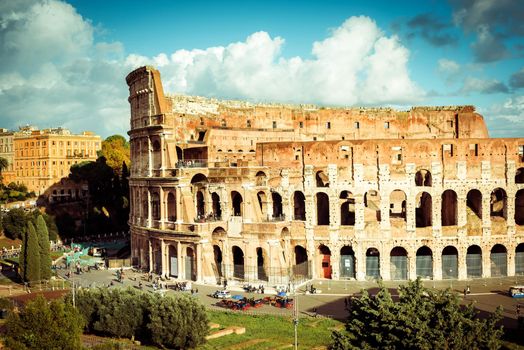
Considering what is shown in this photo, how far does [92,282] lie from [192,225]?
31.7 ft

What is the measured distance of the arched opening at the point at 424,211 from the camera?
49397 millimetres

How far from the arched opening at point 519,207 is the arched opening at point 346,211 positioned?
48.0 ft

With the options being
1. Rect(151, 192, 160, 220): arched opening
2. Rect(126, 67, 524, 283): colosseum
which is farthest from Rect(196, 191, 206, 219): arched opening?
Rect(151, 192, 160, 220): arched opening

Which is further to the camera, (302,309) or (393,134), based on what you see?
(393,134)

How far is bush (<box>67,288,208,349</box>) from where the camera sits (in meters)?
30.9

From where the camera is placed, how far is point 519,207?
5056 cm

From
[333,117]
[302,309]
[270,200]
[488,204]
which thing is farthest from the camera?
[333,117]

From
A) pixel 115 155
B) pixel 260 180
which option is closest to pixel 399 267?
pixel 260 180

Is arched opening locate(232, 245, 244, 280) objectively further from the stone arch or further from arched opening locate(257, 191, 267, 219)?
the stone arch

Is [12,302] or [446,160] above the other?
[446,160]

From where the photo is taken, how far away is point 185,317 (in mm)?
31031

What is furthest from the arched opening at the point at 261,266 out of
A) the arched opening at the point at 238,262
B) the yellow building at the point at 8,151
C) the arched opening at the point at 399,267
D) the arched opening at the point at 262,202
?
the yellow building at the point at 8,151

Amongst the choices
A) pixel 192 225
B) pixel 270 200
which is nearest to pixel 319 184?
pixel 270 200

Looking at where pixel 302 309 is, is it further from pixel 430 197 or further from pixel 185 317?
pixel 430 197
